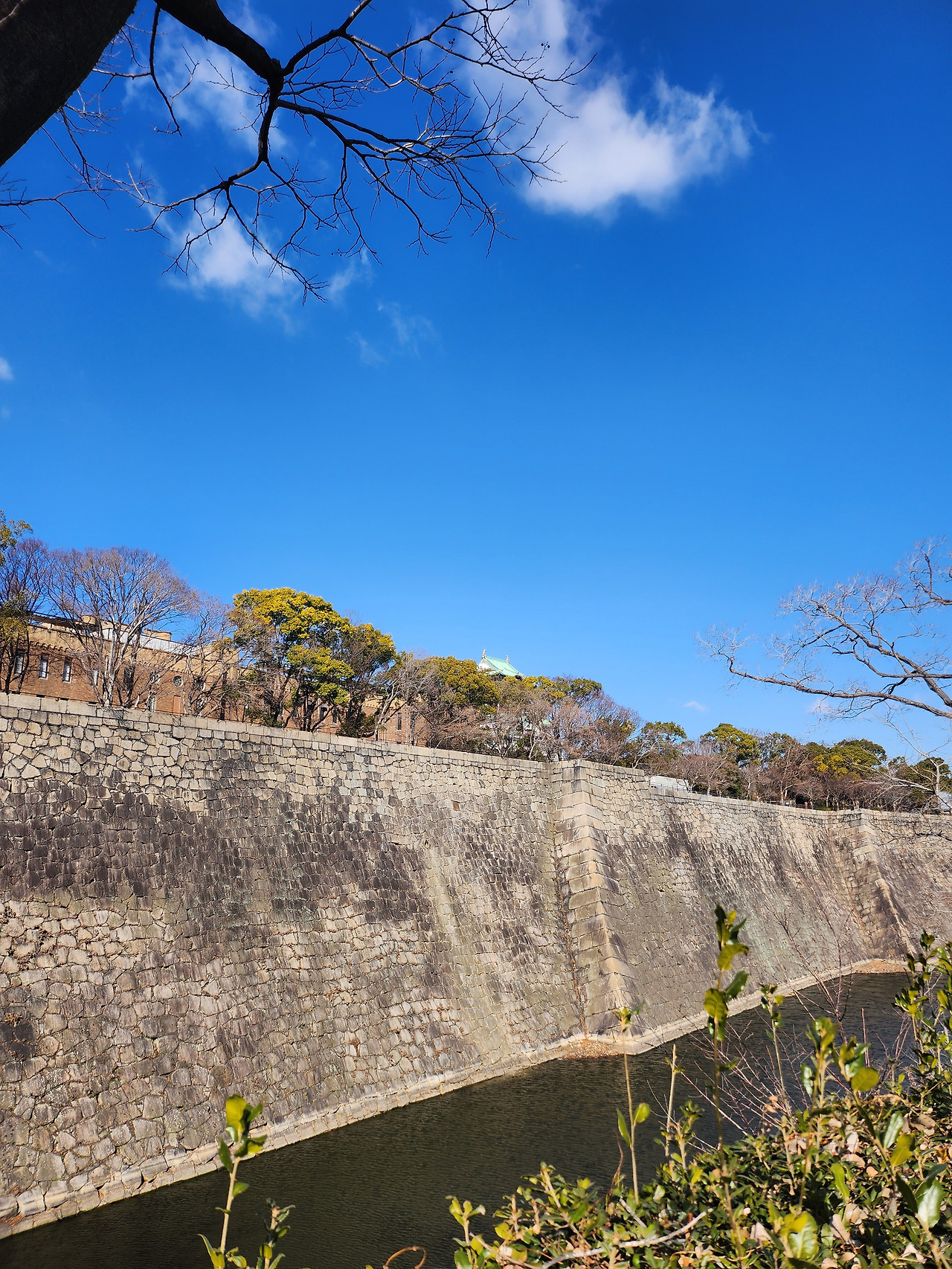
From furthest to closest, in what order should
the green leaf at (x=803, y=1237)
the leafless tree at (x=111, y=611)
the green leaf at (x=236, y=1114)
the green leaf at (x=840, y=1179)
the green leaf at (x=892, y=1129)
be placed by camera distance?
the leafless tree at (x=111, y=611), the green leaf at (x=892, y=1129), the green leaf at (x=840, y=1179), the green leaf at (x=236, y=1114), the green leaf at (x=803, y=1237)

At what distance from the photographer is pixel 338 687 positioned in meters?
27.6

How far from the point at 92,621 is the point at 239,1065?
1923 centimetres

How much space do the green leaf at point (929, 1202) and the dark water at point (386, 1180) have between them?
240 centimetres

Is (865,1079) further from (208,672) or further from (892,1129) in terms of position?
(208,672)

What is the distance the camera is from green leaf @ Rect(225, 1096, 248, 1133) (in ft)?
5.54

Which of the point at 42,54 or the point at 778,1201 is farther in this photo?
the point at 778,1201

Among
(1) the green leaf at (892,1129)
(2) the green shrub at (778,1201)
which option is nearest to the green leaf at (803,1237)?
(2) the green shrub at (778,1201)

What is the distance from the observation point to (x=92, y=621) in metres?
23.5

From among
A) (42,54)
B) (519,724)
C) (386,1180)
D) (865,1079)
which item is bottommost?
(386,1180)

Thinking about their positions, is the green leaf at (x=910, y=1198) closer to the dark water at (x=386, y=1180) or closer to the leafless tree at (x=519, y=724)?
the dark water at (x=386, y=1180)

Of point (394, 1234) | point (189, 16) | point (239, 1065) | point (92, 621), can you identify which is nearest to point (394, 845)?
point (239, 1065)

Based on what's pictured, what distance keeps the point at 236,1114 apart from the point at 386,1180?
6.23 metres

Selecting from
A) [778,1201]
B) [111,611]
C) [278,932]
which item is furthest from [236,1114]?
[111,611]

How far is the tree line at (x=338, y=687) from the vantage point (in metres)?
23.1
